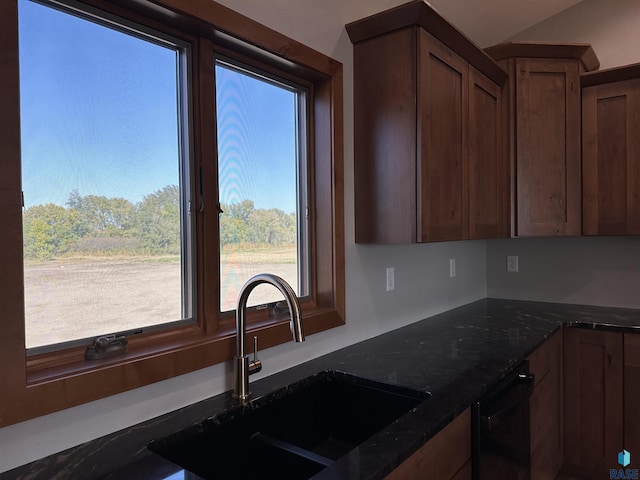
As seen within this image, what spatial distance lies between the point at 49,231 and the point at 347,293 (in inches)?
45.3

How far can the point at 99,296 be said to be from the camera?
1222 mm

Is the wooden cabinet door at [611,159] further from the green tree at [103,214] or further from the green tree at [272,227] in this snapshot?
the green tree at [103,214]

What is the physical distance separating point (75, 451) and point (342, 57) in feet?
5.38

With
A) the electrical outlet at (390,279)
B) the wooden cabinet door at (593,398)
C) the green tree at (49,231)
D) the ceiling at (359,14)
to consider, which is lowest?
the wooden cabinet door at (593,398)

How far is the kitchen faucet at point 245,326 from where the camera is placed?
118 cm

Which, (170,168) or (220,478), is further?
(170,168)

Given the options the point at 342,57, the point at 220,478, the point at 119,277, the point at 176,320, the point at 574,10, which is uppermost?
the point at 574,10

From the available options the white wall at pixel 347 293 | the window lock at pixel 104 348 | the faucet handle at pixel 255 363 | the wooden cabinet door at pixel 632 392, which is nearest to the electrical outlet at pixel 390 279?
the white wall at pixel 347 293

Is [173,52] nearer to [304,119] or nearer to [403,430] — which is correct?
[304,119]

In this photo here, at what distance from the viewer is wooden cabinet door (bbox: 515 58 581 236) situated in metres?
2.53

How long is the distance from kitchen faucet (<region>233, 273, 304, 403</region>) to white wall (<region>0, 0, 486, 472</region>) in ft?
0.33

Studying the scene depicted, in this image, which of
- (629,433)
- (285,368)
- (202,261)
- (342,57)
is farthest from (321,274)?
Result: (629,433)

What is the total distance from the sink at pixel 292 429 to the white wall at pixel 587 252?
6.78 ft

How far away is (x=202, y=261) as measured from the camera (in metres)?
1.42
